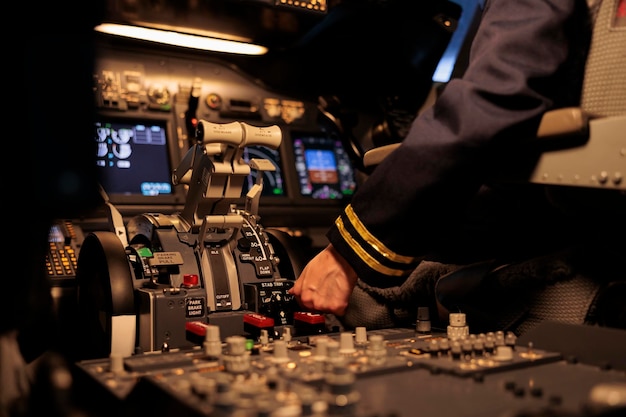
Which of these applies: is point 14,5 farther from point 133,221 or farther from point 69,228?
point 69,228

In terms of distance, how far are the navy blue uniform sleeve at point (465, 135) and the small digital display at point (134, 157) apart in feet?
6.63

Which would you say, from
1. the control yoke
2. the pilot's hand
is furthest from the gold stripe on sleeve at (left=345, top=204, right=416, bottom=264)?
the control yoke

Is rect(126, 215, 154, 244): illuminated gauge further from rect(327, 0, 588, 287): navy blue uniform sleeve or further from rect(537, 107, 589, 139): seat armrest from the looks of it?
rect(537, 107, 589, 139): seat armrest

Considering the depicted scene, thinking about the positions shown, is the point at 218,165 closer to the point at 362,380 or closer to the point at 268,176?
the point at 362,380

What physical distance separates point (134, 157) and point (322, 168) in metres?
1.13

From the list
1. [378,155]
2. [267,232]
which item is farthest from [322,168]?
[378,155]

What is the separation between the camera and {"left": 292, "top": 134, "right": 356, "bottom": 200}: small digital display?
400 cm

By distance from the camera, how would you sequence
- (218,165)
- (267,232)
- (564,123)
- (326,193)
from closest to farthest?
(564,123) → (218,165) → (267,232) → (326,193)

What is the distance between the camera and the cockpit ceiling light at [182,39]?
11.4 ft

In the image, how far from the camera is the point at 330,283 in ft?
5.60

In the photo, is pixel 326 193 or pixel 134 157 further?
pixel 326 193

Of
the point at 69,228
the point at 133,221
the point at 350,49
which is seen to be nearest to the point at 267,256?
the point at 133,221

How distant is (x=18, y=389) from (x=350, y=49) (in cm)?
310

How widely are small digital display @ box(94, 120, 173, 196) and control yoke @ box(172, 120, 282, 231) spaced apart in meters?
1.05
